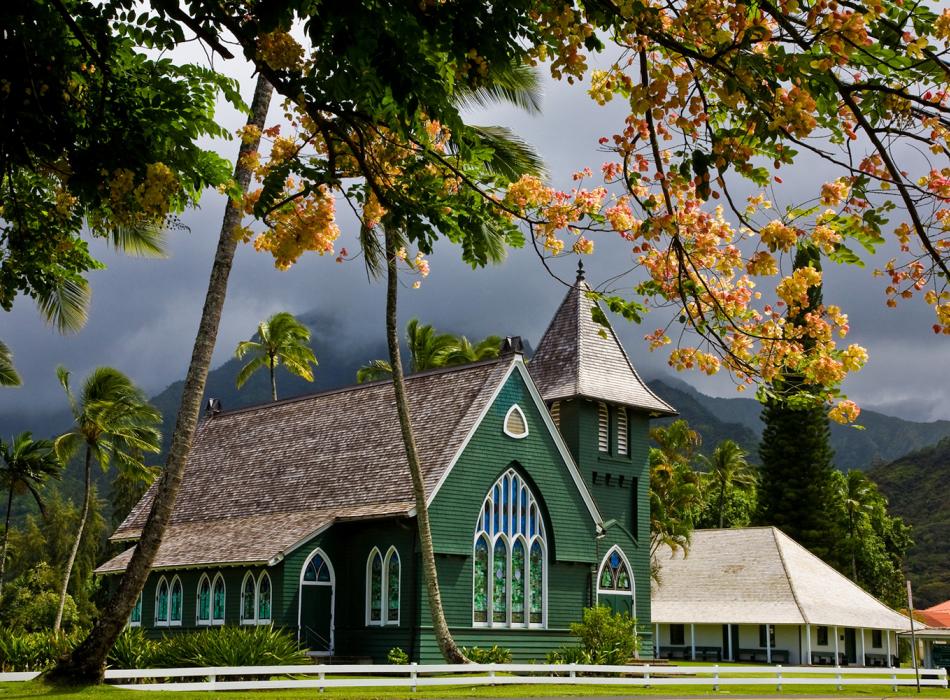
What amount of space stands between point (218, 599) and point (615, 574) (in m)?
13.3

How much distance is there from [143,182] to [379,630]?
2447 centimetres

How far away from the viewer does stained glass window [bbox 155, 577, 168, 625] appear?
127 feet

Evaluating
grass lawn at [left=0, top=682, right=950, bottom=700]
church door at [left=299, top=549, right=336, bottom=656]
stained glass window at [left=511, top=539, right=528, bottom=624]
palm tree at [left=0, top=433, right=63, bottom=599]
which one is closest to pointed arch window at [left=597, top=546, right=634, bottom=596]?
stained glass window at [left=511, top=539, right=528, bottom=624]

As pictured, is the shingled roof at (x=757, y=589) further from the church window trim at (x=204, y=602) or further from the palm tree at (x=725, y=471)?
the church window trim at (x=204, y=602)

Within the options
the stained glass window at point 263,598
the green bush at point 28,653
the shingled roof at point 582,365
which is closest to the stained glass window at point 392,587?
the stained glass window at point 263,598

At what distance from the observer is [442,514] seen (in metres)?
33.5

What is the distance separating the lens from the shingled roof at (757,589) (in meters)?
53.8

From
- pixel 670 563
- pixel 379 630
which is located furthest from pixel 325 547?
pixel 670 563

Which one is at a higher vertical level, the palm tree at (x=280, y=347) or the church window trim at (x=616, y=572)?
the palm tree at (x=280, y=347)

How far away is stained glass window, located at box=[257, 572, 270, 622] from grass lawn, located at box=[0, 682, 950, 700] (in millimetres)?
8384

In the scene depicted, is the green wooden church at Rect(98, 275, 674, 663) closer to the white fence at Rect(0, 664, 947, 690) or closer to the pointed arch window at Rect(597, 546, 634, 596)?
the pointed arch window at Rect(597, 546, 634, 596)

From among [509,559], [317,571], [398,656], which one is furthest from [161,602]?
[509,559]

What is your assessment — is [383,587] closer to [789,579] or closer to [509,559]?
[509,559]

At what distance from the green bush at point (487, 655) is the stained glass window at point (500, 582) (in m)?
1.39
